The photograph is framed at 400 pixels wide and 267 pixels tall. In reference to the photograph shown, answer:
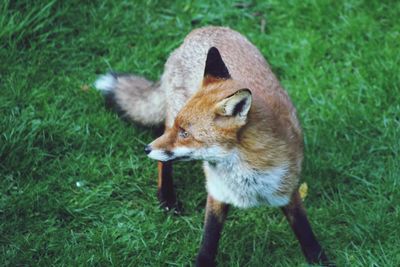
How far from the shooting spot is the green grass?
4406 mm

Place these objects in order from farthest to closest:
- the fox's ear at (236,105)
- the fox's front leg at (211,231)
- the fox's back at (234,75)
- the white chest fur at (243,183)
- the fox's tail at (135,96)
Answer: the fox's tail at (135,96) → the fox's front leg at (211,231) → the fox's back at (234,75) → the white chest fur at (243,183) → the fox's ear at (236,105)

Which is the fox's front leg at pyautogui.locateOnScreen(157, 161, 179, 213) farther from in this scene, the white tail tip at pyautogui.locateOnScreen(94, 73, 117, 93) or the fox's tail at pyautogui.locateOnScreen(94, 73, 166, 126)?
Result: the white tail tip at pyautogui.locateOnScreen(94, 73, 117, 93)

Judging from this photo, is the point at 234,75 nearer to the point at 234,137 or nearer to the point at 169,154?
the point at 234,137

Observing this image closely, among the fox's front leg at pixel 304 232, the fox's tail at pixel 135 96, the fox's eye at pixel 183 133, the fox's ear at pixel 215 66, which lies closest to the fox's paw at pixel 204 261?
the fox's front leg at pixel 304 232

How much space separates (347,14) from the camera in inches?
247

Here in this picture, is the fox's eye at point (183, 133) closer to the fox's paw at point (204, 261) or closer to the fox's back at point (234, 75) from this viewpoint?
the fox's back at point (234, 75)

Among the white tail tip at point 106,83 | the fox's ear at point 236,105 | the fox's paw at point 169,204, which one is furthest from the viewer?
the white tail tip at point 106,83

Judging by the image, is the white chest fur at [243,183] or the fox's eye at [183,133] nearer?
the fox's eye at [183,133]

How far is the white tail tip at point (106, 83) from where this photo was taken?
5293 millimetres

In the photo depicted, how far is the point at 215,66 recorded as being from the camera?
3971 millimetres

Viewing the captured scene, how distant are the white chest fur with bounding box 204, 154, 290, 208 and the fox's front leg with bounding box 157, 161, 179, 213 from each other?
789 mm

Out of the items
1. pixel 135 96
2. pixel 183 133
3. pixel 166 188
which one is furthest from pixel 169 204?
pixel 183 133

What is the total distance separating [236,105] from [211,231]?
900 millimetres

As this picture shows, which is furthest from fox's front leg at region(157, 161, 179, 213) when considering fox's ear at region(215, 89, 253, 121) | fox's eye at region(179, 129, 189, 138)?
fox's ear at region(215, 89, 253, 121)
